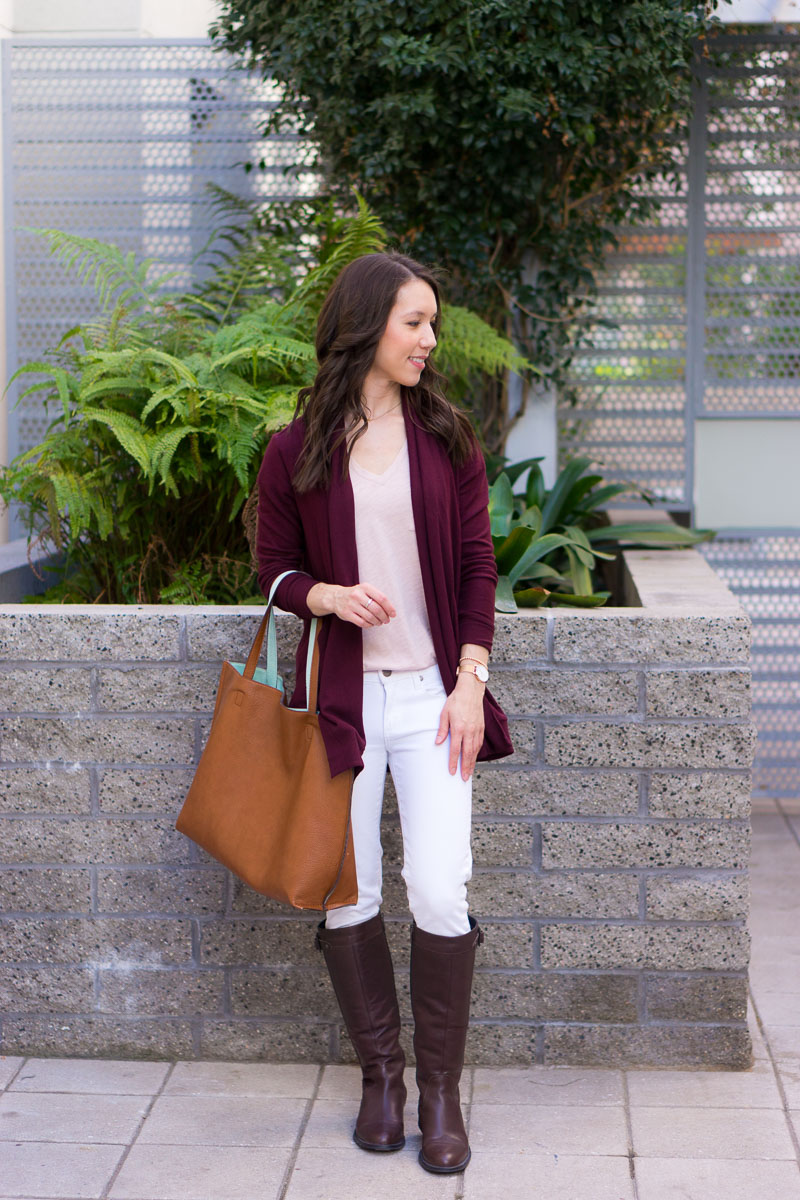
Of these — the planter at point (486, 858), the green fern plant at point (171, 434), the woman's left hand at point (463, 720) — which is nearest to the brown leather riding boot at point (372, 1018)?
the planter at point (486, 858)

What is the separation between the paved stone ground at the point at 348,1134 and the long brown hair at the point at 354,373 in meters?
1.47

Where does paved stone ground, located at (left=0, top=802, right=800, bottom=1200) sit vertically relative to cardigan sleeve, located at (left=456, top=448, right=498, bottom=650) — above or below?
below

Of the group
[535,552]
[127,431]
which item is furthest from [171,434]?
[535,552]

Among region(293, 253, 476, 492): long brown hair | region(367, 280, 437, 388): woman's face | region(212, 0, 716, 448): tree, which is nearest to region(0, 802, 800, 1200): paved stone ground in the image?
region(293, 253, 476, 492): long brown hair

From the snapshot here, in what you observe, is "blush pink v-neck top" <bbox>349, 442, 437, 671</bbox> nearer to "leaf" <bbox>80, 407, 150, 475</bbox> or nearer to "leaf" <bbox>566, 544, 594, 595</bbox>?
"leaf" <bbox>80, 407, 150, 475</bbox>

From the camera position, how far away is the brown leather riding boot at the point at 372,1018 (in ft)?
9.17

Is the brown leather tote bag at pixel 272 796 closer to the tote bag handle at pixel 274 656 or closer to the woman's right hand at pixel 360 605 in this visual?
the tote bag handle at pixel 274 656

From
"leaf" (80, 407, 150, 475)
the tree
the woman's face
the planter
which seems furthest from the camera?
the tree

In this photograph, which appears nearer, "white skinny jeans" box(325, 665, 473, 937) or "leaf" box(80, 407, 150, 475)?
"white skinny jeans" box(325, 665, 473, 937)

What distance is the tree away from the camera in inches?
161

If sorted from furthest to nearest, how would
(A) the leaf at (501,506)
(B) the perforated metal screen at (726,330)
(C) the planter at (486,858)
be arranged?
(B) the perforated metal screen at (726,330)
(A) the leaf at (501,506)
(C) the planter at (486,858)

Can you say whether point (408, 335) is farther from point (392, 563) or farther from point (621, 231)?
point (621, 231)

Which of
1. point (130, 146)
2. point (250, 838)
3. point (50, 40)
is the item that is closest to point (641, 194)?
point (130, 146)

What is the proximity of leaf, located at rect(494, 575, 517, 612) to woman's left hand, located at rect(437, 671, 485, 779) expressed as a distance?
55 centimetres
